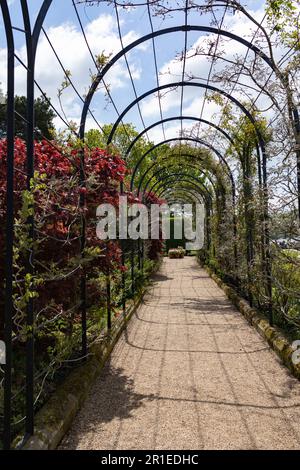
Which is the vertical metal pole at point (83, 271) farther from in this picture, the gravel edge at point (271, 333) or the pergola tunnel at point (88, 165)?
the gravel edge at point (271, 333)

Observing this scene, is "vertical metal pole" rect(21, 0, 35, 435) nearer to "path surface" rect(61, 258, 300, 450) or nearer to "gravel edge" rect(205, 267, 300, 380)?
"path surface" rect(61, 258, 300, 450)

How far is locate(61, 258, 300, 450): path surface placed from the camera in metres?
2.84

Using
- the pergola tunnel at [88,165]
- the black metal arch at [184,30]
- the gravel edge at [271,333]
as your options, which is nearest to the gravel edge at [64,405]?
the pergola tunnel at [88,165]

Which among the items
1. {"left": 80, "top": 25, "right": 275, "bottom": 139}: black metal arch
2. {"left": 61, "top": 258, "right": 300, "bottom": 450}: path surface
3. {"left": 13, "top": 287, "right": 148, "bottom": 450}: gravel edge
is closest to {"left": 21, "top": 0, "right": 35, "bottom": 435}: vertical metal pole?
{"left": 13, "top": 287, "right": 148, "bottom": 450}: gravel edge

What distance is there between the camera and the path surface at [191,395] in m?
2.84

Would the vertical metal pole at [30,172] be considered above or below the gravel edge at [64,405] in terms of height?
above

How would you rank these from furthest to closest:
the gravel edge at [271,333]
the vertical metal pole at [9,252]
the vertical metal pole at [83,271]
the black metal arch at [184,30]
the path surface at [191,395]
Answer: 1. the black metal arch at [184,30]
2. the gravel edge at [271,333]
3. the vertical metal pole at [83,271]
4. the path surface at [191,395]
5. the vertical metal pole at [9,252]

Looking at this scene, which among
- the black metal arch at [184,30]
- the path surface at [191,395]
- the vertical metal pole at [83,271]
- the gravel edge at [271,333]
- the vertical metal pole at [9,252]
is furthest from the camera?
the black metal arch at [184,30]

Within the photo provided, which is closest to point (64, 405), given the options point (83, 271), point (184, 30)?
point (83, 271)

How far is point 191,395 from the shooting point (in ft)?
11.9

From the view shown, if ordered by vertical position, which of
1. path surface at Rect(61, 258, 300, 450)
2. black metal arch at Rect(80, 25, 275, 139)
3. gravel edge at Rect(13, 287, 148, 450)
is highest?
black metal arch at Rect(80, 25, 275, 139)

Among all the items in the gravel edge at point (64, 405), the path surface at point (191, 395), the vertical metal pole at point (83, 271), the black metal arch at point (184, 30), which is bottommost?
the path surface at point (191, 395)

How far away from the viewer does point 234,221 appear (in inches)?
325
